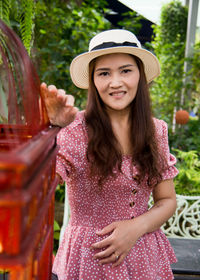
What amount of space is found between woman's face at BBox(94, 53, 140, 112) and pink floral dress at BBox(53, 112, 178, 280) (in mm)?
194

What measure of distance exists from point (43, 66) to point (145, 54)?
171 cm

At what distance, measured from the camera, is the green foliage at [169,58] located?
193 inches

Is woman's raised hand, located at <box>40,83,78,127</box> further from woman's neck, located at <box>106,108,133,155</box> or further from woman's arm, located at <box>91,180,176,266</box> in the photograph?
woman's neck, located at <box>106,108,133,155</box>

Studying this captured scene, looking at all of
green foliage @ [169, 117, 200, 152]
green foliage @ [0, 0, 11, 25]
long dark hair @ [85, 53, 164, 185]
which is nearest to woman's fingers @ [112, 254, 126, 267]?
long dark hair @ [85, 53, 164, 185]

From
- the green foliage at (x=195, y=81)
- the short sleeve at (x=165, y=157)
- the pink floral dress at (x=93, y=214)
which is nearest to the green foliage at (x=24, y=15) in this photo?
the pink floral dress at (x=93, y=214)

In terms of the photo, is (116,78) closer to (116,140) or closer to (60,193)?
(116,140)

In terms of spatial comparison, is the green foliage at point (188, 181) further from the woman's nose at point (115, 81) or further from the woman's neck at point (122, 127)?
the woman's nose at point (115, 81)

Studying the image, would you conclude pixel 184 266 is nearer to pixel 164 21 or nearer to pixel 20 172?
pixel 20 172

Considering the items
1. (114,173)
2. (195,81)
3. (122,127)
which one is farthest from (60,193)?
(195,81)

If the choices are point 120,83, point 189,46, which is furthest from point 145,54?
point 189,46

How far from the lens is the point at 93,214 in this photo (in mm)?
1301

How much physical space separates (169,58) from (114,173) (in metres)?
4.35

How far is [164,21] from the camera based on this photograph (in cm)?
601

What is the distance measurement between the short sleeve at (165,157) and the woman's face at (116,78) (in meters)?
0.32
